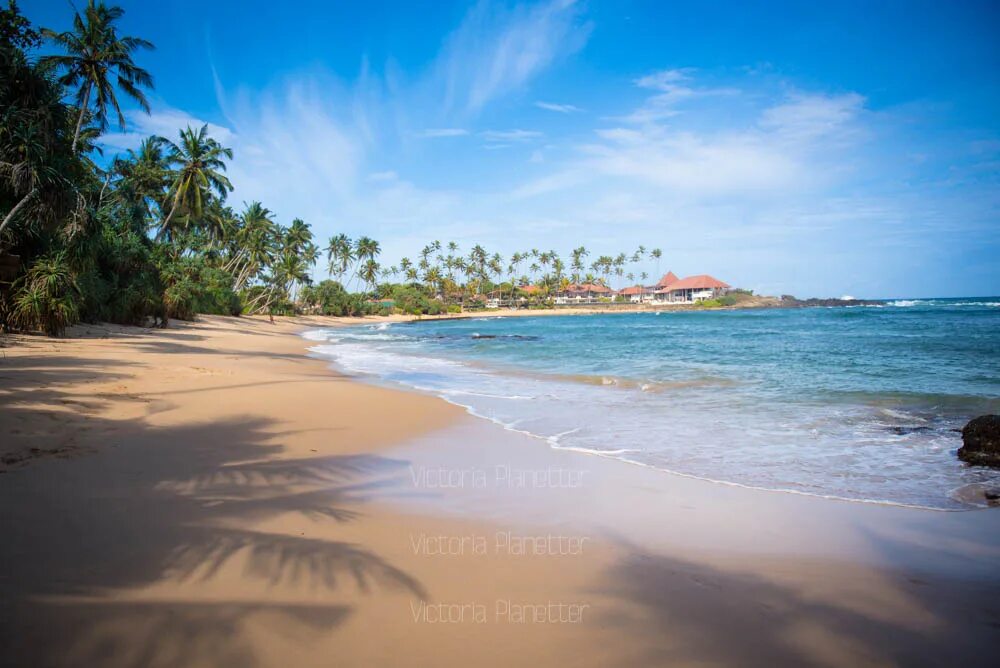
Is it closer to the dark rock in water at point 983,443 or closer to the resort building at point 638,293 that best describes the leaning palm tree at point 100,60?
the dark rock in water at point 983,443

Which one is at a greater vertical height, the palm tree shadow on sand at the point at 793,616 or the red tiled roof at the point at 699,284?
the red tiled roof at the point at 699,284

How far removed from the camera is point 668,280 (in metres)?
149

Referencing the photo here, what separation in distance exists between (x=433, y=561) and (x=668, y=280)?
155 meters

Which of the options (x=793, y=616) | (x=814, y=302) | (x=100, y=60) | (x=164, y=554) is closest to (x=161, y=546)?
(x=164, y=554)

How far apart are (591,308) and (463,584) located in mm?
123020

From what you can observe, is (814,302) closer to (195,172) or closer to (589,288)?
(589,288)

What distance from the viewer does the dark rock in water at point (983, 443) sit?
20.4ft

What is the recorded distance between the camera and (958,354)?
19203mm

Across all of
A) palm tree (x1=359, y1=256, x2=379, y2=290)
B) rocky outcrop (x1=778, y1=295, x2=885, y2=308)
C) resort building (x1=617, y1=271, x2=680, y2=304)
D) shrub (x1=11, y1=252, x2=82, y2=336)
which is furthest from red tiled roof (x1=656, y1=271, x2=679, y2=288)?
shrub (x1=11, y1=252, x2=82, y2=336)

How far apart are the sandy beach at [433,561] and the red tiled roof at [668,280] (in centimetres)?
14928

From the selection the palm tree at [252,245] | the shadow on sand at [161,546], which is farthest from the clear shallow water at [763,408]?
the palm tree at [252,245]

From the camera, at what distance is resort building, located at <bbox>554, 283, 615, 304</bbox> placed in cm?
14050

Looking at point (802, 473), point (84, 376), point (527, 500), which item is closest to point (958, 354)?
point (802, 473)

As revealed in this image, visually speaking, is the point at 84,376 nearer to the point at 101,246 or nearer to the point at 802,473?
the point at 802,473
